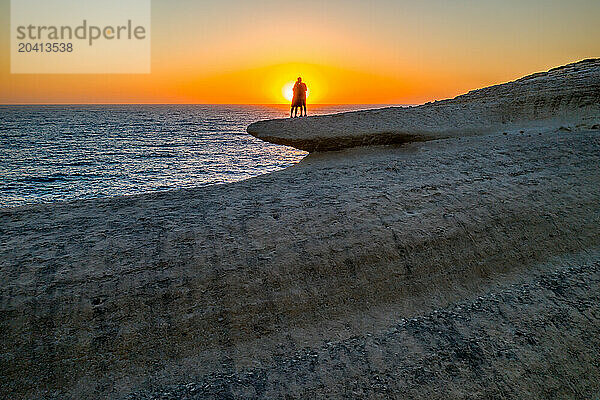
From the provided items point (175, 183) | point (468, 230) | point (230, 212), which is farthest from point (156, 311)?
point (175, 183)

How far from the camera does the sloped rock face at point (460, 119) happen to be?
35.8ft

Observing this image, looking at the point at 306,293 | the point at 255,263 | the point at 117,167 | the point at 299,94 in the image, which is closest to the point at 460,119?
the point at 299,94

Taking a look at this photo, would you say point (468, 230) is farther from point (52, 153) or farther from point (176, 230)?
point (52, 153)

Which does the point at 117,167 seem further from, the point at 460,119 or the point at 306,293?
the point at 306,293

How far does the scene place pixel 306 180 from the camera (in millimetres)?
7824

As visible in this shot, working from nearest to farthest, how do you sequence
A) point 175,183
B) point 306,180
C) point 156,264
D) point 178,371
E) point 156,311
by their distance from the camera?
point 178,371 → point 156,311 → point 156,264 → point 306,180 → point 175,183

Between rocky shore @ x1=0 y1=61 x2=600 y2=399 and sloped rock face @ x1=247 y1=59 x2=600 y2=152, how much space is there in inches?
138

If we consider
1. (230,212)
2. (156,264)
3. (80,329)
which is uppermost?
(230,212)

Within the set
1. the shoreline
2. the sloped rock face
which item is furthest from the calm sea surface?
the shoreline

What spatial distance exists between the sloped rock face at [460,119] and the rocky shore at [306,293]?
3.51 m

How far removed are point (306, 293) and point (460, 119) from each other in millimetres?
8572

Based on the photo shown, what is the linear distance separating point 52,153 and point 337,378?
122ft

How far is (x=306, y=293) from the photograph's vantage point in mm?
5449

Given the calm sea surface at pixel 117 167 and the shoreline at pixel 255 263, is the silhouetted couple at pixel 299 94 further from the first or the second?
the shoreline at pixel 255 263
